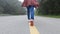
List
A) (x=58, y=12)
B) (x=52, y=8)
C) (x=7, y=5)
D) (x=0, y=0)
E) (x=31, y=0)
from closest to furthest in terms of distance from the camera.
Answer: (x=31, y=0)
(x=58, y=12)
(x=52, y=8)
(x=0, y=0)
(x=7, y=5)

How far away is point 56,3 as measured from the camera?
39250mm

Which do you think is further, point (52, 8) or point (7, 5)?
point (7, 5)

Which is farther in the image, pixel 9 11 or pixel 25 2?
pixel 9 11

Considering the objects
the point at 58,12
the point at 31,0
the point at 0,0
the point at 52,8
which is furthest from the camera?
the point at 0,0

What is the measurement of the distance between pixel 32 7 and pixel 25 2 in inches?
15.3

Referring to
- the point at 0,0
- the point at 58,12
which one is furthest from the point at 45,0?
the point at 0,0

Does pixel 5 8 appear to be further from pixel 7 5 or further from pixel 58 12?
pixel 58 12

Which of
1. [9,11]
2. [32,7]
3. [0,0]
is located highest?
[32,7]

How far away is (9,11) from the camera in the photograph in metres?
93.1

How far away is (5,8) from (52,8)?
4913cm

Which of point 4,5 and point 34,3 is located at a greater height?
point 34,3

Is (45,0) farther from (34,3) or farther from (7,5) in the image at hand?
(7,5)

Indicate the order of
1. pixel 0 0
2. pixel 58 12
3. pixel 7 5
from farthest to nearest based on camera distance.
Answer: pixel 7 5 < pixel 0 0 < pixel 58 12

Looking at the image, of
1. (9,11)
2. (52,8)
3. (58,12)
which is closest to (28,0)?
(58,12)
